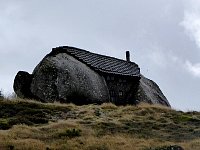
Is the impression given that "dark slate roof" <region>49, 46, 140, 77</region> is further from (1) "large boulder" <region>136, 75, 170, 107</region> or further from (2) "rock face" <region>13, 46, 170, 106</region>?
(1) "large boulder" <region>136, 75, 170, 107</region>

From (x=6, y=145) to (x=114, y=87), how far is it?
19208 millimetres

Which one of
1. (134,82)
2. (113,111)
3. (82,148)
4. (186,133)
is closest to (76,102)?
(113,111)

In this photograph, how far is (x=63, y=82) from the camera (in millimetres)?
32625

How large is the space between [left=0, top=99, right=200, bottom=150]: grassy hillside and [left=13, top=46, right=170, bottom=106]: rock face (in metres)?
3.24

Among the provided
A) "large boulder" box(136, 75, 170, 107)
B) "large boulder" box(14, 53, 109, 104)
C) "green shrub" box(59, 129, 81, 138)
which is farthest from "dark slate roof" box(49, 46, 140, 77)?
"green shrub" box(59, 129, 81, 138)

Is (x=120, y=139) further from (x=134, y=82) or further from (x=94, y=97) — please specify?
(x=134, y=82)

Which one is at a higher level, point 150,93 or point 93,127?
point 150,93

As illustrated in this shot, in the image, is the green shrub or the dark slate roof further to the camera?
the dark slate roof

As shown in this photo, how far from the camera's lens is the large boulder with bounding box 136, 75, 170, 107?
3775cm

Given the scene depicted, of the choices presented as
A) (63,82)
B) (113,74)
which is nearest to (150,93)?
(113,74)

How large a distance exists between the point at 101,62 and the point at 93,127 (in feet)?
49.0

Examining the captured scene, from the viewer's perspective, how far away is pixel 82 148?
1878 centimetres

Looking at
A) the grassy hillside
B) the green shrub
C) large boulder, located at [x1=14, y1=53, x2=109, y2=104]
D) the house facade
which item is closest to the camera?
the grassy hillside

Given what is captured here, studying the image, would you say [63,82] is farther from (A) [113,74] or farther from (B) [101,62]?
(B) [101,62]
